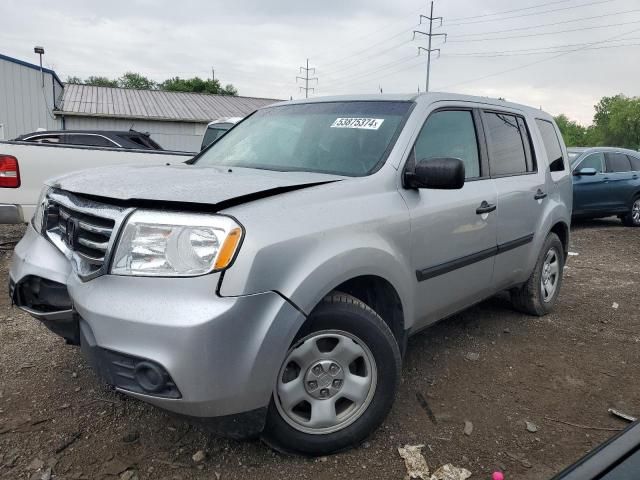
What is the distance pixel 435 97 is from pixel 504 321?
215cm

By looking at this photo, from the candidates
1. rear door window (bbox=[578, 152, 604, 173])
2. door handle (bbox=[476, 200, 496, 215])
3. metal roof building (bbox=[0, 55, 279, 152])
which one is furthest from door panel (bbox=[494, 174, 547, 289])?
metal roof building (bbox=[0, 55, 279, 152])

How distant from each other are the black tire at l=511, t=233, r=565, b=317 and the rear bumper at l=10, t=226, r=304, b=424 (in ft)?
9.62

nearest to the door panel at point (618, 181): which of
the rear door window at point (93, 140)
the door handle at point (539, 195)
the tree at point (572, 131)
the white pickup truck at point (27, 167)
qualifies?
the door handle at point (539, 195)

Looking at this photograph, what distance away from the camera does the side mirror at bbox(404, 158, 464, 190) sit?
2.71 metres

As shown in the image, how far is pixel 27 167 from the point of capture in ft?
18.4

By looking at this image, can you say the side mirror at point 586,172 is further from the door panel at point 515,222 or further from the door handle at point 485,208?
the door handle at point 485,208

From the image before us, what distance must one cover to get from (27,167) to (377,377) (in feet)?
15.3

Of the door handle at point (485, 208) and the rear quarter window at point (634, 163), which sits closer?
the door handle at point (485, 208)

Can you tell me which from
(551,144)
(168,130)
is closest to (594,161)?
(551,144)

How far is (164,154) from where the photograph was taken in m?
6.36

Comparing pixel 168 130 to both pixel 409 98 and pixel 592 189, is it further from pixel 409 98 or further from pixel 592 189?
pixel 409 98

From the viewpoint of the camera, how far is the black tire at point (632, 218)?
440 inches

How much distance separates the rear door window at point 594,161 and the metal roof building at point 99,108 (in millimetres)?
16940

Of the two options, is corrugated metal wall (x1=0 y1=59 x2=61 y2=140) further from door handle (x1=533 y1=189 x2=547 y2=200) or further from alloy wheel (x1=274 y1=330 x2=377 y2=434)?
alloy wheel (x1=274 y1=330 x2=377 y2=434)
